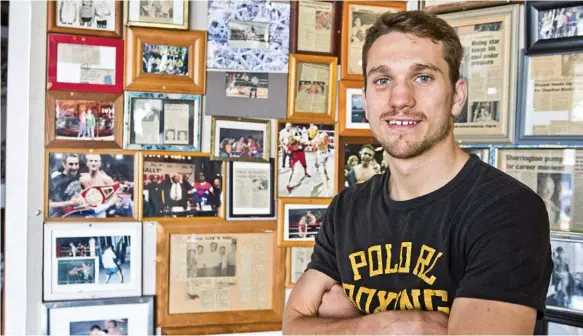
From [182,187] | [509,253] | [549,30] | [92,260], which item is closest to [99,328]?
[92,260]

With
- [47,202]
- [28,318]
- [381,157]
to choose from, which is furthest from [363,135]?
[28,318]

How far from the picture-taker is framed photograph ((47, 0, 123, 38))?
2213 millimetres

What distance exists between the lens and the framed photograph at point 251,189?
2418 mm

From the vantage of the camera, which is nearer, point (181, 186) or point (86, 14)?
point (86, 14)

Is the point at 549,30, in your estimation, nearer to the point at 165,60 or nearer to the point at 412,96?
the point at 412,96

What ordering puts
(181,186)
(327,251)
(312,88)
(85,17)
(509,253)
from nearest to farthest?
(509,253), (327,251), (85,17), (181,186), (312,88)

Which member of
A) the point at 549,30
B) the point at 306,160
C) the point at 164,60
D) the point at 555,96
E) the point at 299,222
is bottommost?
the point at 299,222

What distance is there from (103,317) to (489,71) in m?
1.58

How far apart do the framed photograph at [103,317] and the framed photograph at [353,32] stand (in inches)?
44.2

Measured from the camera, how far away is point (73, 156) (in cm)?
225

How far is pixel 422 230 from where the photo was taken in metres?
1.36

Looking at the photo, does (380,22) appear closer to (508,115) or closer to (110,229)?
(508,115)

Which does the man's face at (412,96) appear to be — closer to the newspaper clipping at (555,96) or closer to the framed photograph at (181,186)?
the newspaper clipping at (555,96)

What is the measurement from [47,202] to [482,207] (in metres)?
1.52
